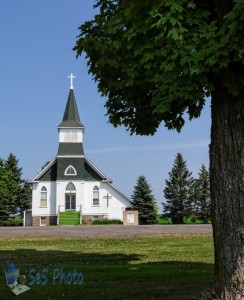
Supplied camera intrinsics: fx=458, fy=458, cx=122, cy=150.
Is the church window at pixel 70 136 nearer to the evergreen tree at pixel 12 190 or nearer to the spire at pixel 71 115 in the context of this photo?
the spire at pixel 71 115

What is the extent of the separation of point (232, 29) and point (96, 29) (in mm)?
2824

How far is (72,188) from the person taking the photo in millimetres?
48719

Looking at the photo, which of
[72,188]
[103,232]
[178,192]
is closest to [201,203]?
[178,192]

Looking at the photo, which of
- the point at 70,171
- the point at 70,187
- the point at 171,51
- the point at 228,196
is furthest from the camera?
the point at 70,171

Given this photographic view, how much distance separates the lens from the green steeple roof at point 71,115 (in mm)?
49469

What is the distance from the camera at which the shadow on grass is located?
7320 millimetres

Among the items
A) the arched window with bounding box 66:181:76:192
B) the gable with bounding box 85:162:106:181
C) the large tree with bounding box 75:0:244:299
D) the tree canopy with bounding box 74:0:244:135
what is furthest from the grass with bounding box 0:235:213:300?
the gable with bounding box 85:162:106:181

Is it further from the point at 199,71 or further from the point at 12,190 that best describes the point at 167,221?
the point at 199,71

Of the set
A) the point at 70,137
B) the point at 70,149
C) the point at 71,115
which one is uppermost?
the point at 71,115

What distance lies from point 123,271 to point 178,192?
47896 mm

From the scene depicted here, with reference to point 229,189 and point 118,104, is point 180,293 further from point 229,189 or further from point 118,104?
point 118,104

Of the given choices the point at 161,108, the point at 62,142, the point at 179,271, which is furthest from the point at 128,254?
the point at 62,142

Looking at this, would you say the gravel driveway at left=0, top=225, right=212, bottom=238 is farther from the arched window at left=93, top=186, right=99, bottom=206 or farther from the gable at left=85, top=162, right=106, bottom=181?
the gable at left=85, top=162, right=106, bottom=181

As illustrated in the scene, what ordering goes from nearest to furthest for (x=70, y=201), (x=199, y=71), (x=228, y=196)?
(x=199, y=71)
(x=228, y=196)
(x=70, y=201)
